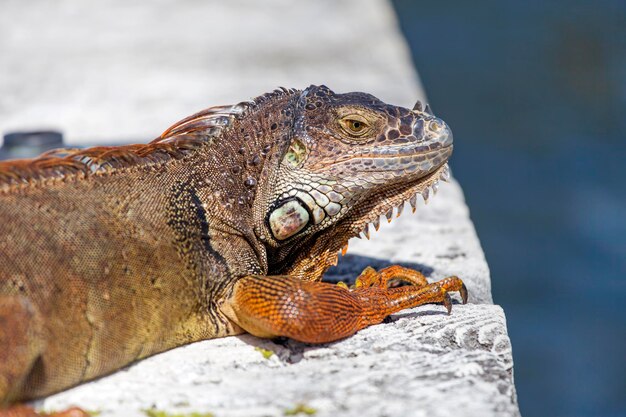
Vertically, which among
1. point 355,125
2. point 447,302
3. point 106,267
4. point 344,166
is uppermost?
point 355,125

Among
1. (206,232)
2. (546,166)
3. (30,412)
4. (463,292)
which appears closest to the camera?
(30,412)

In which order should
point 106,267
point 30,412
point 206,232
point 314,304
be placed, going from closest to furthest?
point 30,412 → point 106,267 → point 314,304 → point 206,232

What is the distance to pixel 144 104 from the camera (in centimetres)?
646

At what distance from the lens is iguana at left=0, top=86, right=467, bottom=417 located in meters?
2.75

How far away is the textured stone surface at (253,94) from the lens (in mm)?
2846

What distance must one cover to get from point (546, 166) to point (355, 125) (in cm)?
734

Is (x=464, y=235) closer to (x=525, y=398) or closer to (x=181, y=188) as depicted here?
(x=181, y=188)

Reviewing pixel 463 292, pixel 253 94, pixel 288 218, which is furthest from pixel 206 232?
pixel 253 94

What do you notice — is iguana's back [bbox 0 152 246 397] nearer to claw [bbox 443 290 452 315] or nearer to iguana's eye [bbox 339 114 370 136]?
iguana's eye [bbox 339 114 370 136]

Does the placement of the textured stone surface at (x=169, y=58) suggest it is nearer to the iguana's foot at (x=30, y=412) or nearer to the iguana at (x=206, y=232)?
the iguana at (x=206, y=232)

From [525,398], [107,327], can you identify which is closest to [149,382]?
[107,327]

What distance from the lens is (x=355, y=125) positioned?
11.3ft

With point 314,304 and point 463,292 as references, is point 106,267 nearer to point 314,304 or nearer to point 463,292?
point 314,304

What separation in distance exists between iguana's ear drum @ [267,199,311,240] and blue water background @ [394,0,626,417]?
3759 millimetres
